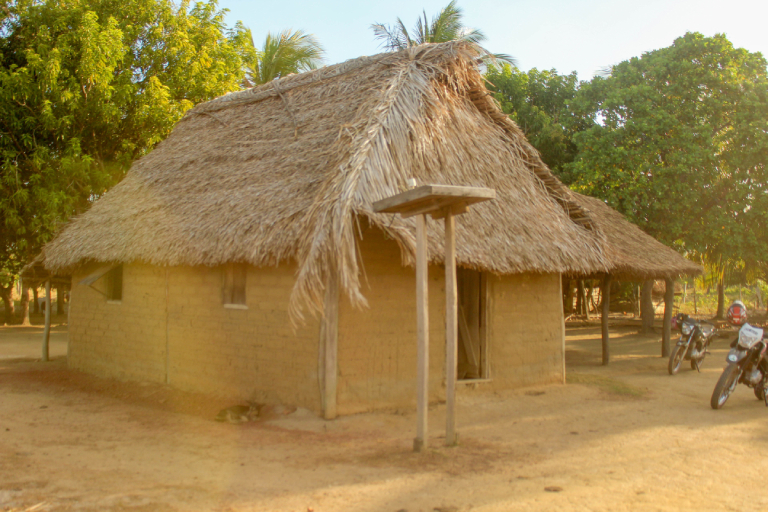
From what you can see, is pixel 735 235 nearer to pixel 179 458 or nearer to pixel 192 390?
pixel 192 390

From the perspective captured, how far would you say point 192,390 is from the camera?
25.5 feet

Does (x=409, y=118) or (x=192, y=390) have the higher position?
(x=409, y=118)

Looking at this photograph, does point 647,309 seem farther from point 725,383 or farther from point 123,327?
point 123,327

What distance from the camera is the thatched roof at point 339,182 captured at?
606 centimetres

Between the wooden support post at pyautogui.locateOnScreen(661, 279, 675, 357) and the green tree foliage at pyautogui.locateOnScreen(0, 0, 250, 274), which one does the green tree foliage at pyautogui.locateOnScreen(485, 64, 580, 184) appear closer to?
the wooden support post at pyautogui.locateOnScreen(661, 279, 675, 357)

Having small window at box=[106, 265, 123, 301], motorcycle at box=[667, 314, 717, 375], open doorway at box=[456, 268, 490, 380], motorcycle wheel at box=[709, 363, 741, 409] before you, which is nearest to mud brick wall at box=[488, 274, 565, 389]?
open doorway at box=[456, 268, 490, 380]

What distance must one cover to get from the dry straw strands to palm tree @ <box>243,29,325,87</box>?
11546mm

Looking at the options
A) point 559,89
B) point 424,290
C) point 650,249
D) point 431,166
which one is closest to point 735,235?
point 650,249

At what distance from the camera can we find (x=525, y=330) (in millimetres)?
8062

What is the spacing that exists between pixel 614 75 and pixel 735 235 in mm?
4913

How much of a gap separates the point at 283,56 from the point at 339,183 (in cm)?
1684

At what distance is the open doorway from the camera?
791 centimetres

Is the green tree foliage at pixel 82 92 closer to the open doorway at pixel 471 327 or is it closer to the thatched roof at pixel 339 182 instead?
the thatched roof at pixel 339 182

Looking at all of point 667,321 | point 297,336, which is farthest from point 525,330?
point 667,321
